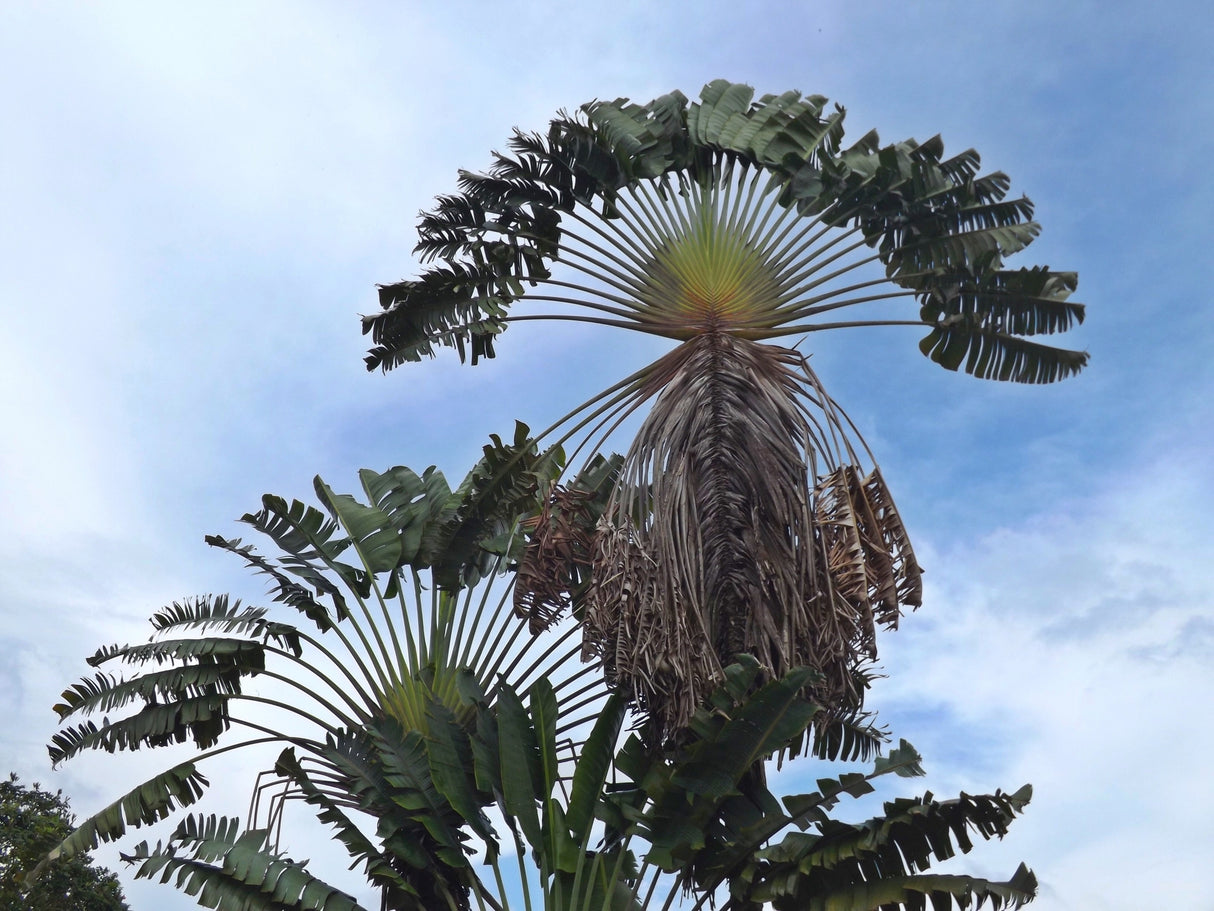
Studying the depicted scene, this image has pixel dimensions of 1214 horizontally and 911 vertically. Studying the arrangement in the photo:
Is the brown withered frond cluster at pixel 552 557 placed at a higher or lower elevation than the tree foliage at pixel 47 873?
higher

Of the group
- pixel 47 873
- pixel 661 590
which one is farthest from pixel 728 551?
pixel 47 873

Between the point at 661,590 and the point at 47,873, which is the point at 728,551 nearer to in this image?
the point at 661,590

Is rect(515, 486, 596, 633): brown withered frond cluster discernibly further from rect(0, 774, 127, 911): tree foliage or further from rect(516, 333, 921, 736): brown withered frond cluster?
rect(0, 774, 127, 911): tree foliage

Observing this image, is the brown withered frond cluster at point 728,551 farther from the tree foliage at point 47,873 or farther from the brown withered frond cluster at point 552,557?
the tree foliage at point 47,873

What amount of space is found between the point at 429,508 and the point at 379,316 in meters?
3.43

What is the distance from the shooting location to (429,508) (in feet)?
49.5

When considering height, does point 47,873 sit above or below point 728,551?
below

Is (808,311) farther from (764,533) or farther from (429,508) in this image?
(429,508)

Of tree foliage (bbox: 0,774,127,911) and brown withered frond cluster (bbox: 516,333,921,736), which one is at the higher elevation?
brown withered frond cluster (bbox: 516,333,921,736)

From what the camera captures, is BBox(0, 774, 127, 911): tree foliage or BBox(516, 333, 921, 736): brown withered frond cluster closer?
BBox(516, 333, 921, 736): brown withered frond cluster

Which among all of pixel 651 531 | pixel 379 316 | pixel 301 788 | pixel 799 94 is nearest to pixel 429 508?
pixel 379 316

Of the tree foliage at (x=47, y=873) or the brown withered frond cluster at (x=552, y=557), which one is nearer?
the brown withered frond cluster at (x=552, y=557)

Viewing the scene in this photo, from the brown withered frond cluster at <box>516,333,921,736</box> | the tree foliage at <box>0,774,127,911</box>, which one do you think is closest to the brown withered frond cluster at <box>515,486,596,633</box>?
the brown withered frond cluster at <box>516,333,921,736</box>

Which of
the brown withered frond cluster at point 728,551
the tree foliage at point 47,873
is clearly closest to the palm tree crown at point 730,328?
the brown withered frond cluster at point 728,551
